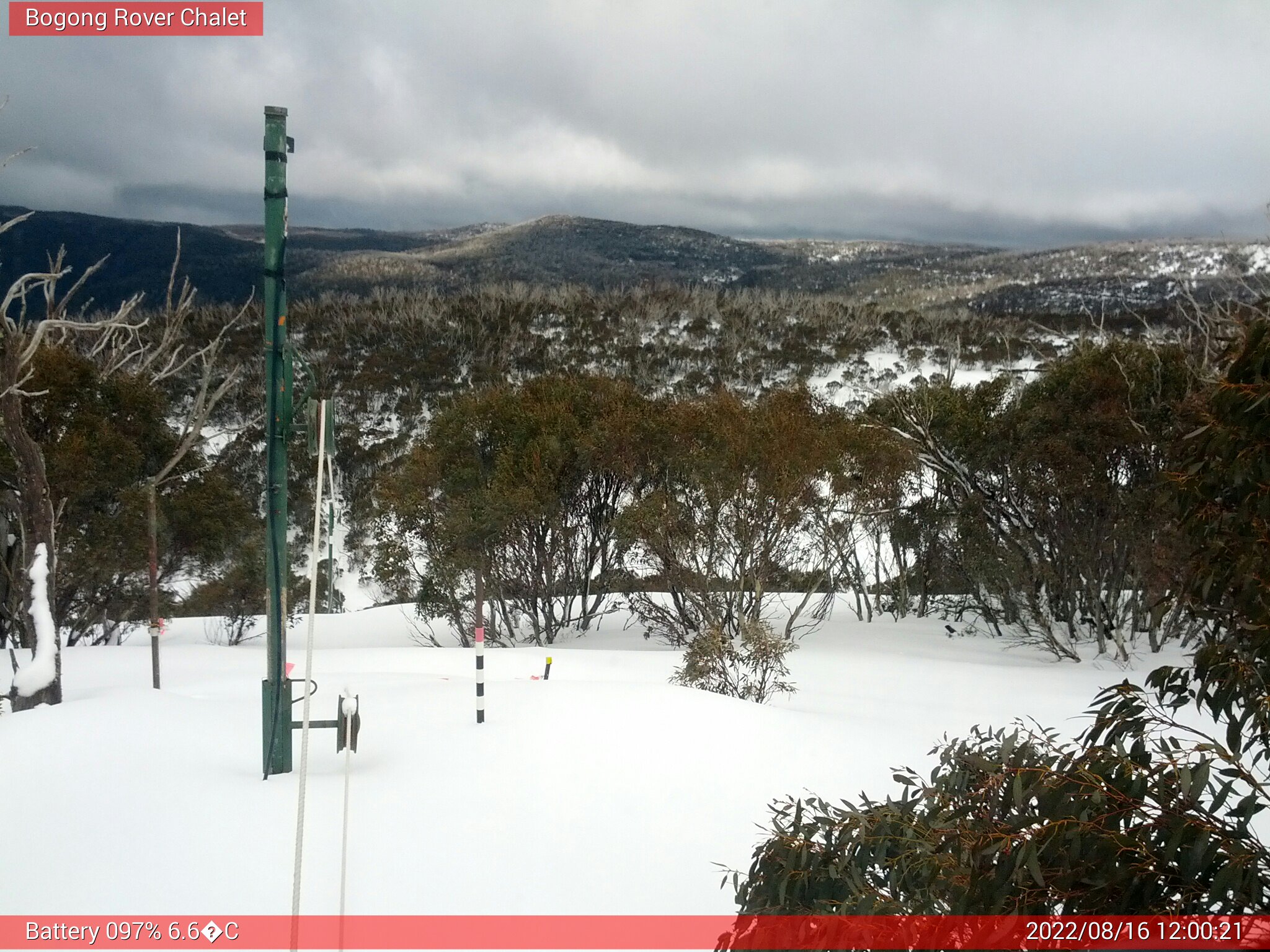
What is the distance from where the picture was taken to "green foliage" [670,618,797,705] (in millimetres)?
10203

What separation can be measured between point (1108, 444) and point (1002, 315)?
42273 millimetres

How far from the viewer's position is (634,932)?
3756 millimetres

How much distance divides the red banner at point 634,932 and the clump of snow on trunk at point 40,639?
4.97 metres

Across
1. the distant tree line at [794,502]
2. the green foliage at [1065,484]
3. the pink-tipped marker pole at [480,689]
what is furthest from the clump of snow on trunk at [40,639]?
the green foliage at [1065,484]

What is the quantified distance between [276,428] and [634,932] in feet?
10.8

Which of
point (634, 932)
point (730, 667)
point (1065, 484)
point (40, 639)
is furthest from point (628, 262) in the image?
point (634, 932)

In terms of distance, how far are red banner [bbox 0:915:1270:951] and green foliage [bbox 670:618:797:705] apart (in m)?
6.30

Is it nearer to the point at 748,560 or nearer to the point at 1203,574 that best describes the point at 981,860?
the point at 1203,574

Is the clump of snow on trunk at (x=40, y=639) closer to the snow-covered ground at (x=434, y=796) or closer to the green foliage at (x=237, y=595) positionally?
the snow-covered ground at (x=434, y=796)

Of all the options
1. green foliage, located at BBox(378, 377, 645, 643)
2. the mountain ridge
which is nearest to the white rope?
green foliage, located at BBox(378, 377, 645, 643)

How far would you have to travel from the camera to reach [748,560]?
635 inches

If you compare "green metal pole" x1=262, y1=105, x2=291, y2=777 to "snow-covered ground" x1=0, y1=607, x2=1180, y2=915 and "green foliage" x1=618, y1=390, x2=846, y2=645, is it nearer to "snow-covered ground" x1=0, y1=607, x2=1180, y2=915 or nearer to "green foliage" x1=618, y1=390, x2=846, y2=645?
"snow-covered ground" x1=0, y1=607, x2=1180, y2=915

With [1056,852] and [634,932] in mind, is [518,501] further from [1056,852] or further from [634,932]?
[1056,852]

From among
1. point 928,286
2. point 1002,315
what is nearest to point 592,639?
point 1002,315
